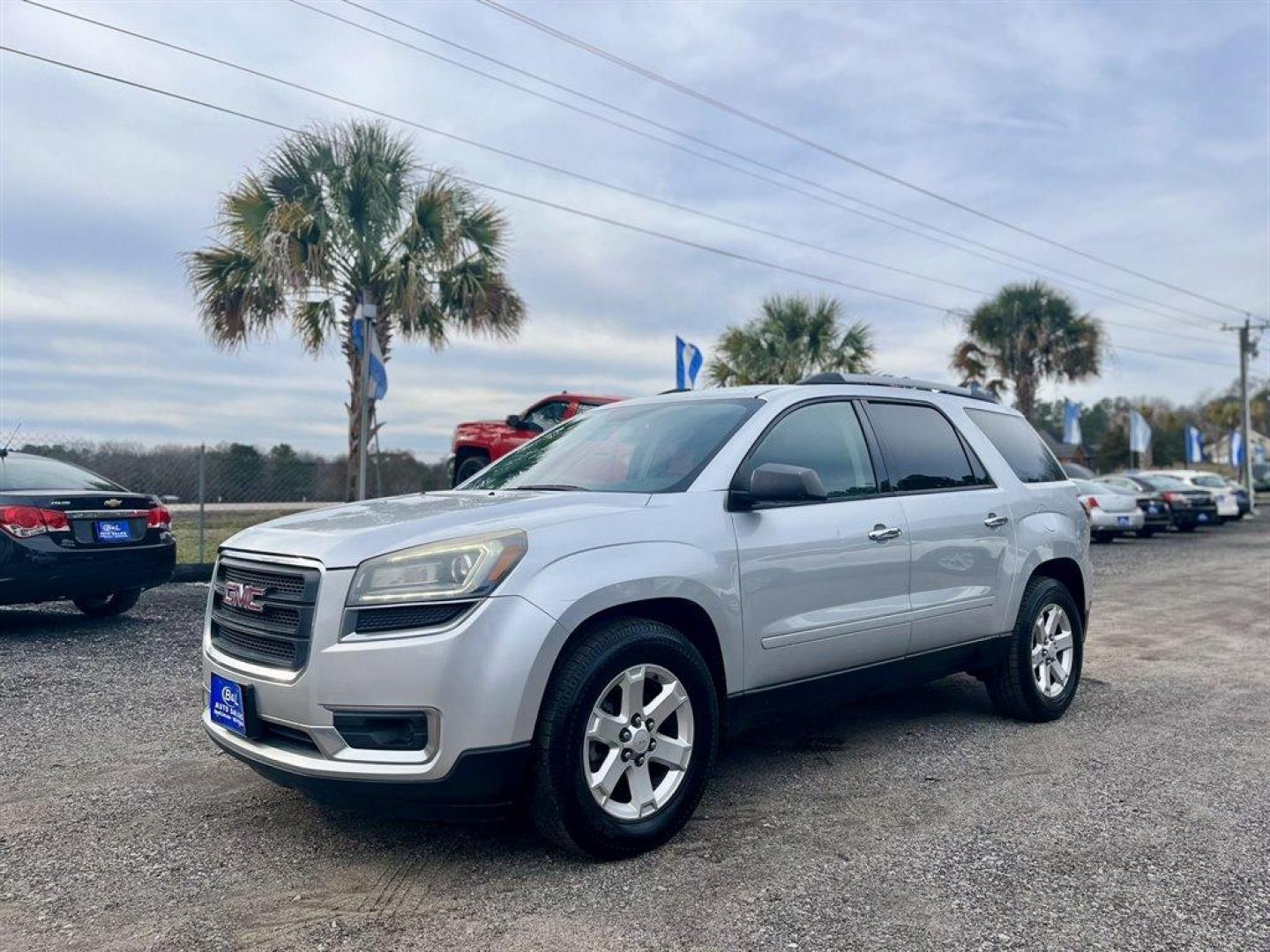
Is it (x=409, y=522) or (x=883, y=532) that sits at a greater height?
(x=409, y=522)

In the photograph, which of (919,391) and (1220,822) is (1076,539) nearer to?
(919,391)

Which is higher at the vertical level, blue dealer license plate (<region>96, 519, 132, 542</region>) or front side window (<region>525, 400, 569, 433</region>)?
front side window (<region>525, 400, 569, 433</region>)

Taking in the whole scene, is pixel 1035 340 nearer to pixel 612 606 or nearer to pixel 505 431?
pixel 505 431

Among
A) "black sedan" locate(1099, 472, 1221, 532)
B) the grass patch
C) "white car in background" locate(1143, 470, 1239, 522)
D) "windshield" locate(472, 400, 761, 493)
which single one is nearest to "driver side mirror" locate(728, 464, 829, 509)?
"windshield" locate(472, 400, 761, 493)

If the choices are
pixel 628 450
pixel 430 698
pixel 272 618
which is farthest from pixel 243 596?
pixel 628 450

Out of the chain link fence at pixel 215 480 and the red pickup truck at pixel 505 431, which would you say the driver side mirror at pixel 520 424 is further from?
the chain link fence at pixel 215 480

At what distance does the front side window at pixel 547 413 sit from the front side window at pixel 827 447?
9257mm

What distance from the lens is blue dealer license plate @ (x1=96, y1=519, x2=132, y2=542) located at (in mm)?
7543

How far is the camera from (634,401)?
5.09 m

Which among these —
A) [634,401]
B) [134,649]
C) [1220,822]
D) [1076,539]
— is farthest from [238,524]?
[1220,822]

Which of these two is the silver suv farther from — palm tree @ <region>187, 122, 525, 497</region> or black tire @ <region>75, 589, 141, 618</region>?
palm tree @ <region>187, 122, 525, 497</region>

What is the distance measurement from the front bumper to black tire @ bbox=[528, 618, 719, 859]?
9 cm

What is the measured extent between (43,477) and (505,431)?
285 inches

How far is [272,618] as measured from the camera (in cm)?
354
